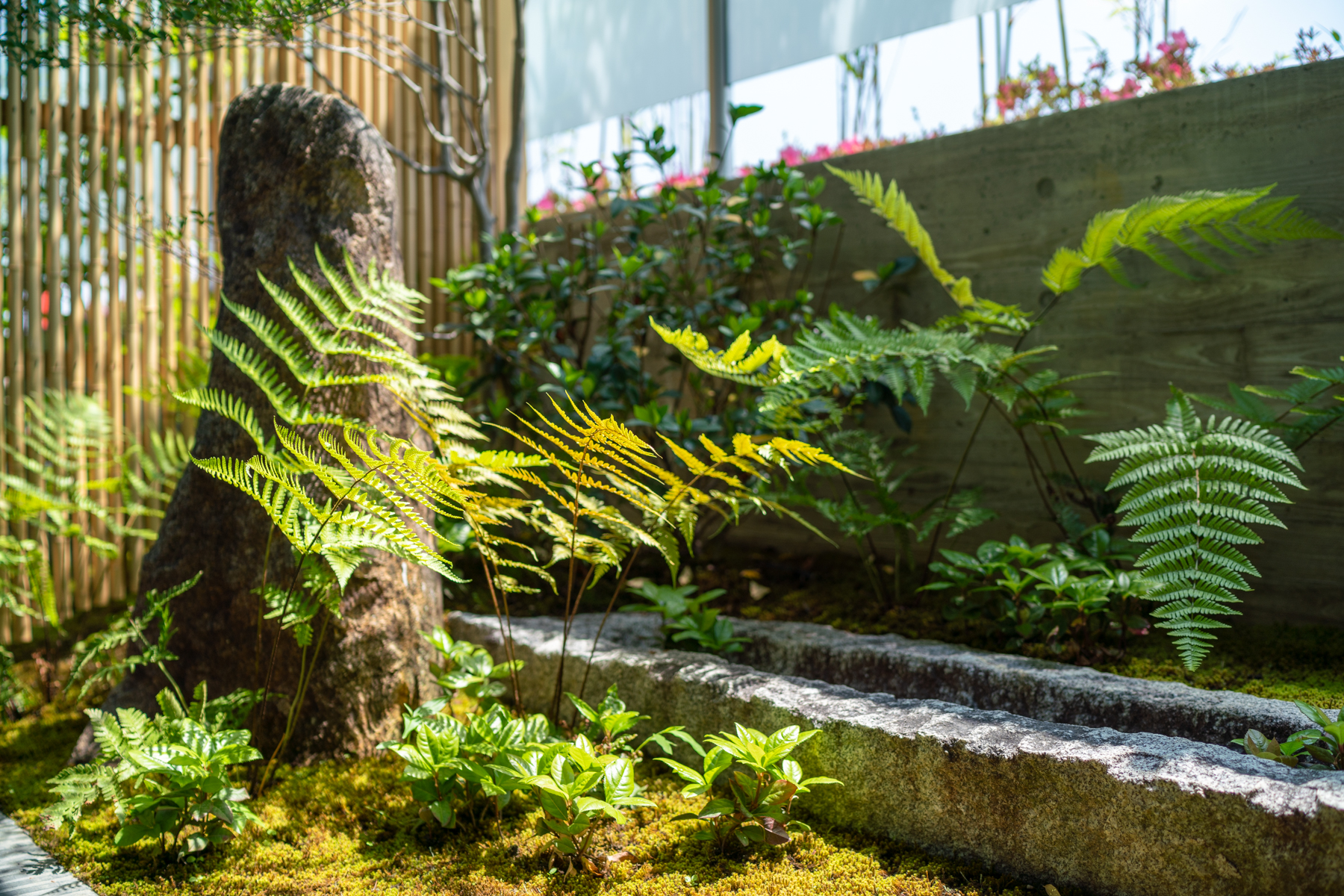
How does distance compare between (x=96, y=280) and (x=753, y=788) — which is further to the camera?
(x=96, y=280)

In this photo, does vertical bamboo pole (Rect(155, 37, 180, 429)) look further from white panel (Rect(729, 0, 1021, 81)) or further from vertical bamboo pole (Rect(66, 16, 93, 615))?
white panel (Rect(729, 0, 1021, 81))

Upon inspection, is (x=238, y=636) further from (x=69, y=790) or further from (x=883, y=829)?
(x=883, y=829)

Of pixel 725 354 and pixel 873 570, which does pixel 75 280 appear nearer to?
pixel 725 354

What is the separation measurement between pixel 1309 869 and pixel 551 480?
101 inches

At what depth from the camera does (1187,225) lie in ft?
7.98

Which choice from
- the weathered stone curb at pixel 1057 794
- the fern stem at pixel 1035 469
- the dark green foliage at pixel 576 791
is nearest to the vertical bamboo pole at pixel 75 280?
the dark green foliage at pixel 576 791

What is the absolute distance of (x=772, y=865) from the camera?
5.53 ft

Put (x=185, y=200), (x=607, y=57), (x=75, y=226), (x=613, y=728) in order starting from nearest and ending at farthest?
(x=613, y=728), (x=75, y=226), (x=185, y=200), (x=607, y=57)

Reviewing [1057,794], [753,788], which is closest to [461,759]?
[753,788]

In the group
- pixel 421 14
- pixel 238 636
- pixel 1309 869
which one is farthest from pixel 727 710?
pixel 421 14

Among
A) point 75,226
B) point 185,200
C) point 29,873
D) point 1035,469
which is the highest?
point 185,200

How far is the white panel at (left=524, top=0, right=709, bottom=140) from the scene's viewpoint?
462 cm

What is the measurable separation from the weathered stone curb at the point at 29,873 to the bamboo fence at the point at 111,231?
1920 millimetres

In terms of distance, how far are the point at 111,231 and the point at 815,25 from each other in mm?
3300
